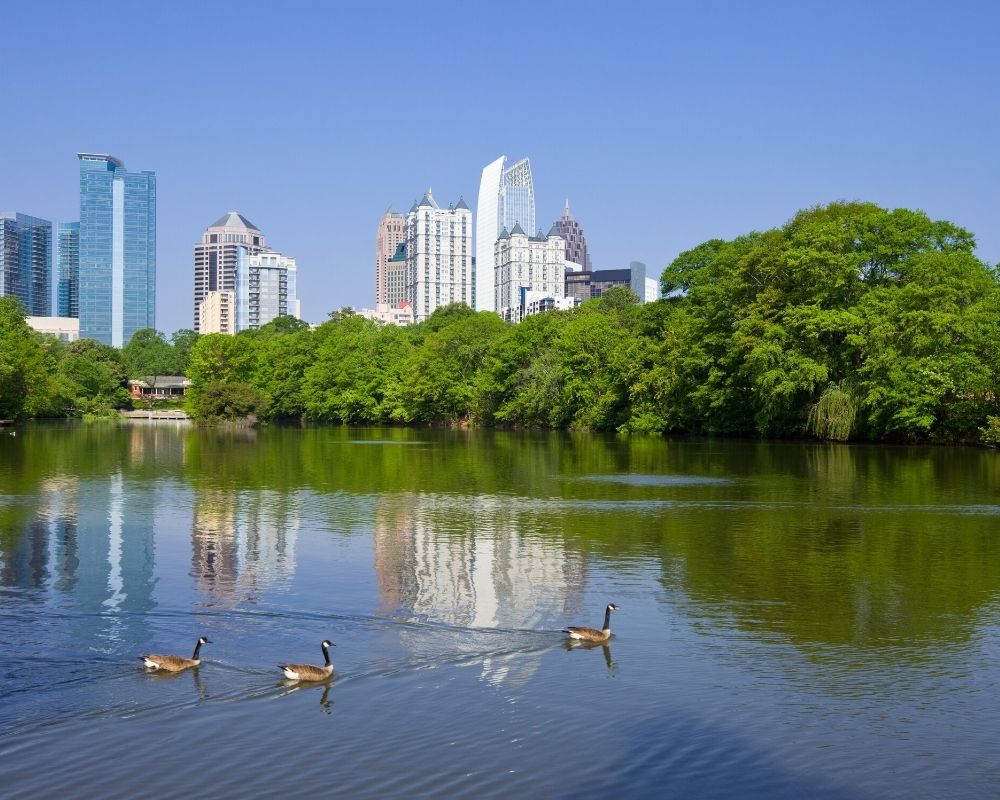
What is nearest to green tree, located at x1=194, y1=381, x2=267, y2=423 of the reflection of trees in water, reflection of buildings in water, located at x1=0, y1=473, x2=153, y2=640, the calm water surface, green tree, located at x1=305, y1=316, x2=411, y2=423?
green tree, located at x1=305, y1=316, x2=411, y2=423

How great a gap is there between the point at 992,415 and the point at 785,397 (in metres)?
11.2

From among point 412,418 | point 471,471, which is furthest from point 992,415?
point 412,418

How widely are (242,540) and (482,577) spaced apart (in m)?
6.91

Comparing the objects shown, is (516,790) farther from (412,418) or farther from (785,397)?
(412,418)

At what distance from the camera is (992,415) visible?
189 feet

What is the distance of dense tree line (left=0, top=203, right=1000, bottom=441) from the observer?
189ft

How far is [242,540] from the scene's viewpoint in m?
23.0

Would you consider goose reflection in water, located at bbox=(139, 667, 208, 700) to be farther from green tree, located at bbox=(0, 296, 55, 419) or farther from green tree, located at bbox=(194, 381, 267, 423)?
green tree, located at bbox=(194, 381, 267, 423)

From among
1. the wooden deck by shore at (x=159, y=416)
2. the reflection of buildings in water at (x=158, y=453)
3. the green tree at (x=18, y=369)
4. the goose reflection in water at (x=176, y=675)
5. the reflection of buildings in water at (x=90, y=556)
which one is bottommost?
the goose reflection in water at (x=176, y=675)

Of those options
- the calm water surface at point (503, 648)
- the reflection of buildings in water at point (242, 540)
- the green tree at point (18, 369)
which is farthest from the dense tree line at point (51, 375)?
the calm water surface at point (503, 648)

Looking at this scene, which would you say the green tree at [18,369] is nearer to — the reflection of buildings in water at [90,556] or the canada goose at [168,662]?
the reflection of buildings in water at [90,556]

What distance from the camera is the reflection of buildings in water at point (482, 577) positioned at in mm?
15109

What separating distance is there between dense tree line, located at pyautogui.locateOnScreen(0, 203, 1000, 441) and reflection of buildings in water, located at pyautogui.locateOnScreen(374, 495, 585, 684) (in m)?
37.6

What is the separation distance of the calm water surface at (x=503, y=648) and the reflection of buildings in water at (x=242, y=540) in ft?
0.36
